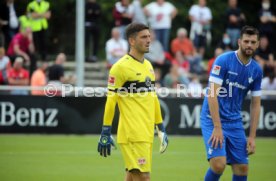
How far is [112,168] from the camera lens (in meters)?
13.2

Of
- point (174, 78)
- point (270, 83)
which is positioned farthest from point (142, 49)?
point (270, 83)

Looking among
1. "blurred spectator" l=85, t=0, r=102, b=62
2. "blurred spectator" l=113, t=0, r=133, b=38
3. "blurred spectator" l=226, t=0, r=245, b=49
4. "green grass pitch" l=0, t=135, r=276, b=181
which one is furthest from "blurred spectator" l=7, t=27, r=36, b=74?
"blurred spectator" l=226, t=0, r=245, b=49

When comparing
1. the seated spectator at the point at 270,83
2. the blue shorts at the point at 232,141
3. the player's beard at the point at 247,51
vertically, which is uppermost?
the player's beard at the point at 247,51

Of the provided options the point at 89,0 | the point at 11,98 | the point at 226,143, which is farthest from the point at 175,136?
the point at 226,143

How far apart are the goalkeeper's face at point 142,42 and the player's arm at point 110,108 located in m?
0.37

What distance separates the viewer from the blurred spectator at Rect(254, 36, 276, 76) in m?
20.8

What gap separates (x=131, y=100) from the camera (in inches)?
344

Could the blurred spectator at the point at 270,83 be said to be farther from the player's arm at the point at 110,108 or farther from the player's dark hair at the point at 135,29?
the player's arm at the point at 110,108

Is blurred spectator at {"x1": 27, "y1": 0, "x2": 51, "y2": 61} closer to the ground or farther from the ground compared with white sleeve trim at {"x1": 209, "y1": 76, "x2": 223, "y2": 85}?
farther from the ground

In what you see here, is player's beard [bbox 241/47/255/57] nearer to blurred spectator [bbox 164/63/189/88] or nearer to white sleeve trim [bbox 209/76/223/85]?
white sleeve trim [bbox 209/76/223/85]

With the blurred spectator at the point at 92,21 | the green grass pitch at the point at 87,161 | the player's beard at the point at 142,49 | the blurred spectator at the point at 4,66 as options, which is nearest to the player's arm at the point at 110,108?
the player's beard at the point at 142,49

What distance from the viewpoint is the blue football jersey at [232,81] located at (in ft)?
30.0

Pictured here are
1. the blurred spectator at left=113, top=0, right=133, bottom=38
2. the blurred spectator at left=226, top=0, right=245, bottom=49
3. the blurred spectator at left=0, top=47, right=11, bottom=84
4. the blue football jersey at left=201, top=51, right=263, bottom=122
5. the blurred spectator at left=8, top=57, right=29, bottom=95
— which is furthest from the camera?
the blurred spectator at left=226, top=0, right=245, bottom=49

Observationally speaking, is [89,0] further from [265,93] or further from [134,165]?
[134,165]
